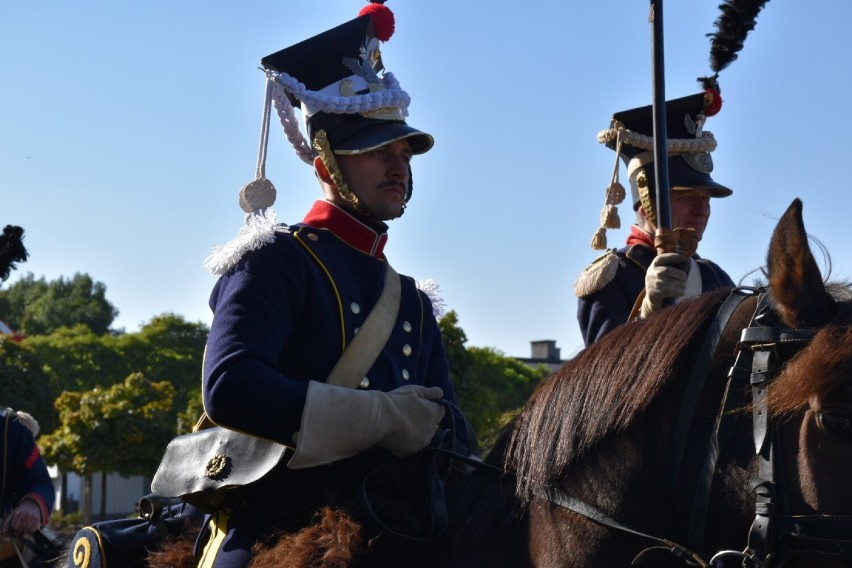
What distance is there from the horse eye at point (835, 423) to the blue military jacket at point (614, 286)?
3633mm

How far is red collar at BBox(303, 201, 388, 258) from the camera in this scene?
14.3ft

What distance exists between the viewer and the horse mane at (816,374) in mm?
2719

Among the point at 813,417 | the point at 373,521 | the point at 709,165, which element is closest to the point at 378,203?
the point at 373,521

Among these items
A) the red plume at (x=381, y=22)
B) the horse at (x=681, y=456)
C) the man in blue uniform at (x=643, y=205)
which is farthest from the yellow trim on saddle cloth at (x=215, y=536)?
the man in blue uniform at (x=643, y=205)

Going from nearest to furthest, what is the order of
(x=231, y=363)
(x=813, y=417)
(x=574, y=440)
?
(x=813, y=417), (x=574, y=440), (x=231, y=363)

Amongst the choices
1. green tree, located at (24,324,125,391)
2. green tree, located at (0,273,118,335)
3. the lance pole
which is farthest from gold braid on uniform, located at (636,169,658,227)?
green tree, located at (0,273,118,335)

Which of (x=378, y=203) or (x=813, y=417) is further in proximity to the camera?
(x=378, y=203)

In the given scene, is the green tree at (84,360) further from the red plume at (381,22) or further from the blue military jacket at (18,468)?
the red plume at (381,22)

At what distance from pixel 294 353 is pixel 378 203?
2.46 ft

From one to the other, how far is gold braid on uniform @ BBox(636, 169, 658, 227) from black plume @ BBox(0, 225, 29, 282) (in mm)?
4621

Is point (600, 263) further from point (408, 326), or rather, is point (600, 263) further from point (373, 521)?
point (373, 521)

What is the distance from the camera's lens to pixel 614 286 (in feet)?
21.6

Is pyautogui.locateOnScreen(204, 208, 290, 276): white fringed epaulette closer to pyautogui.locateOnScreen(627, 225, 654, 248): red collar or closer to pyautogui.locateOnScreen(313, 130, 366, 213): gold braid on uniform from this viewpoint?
pyautogui.locateOnScreen(313, 130, 366, 213): gold braid on uniform

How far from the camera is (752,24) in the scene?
17.9 feet
